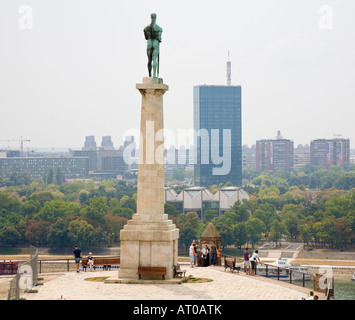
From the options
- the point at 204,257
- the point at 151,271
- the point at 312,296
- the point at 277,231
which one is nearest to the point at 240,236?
the point at 277,231

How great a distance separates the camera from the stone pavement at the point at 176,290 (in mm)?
34031

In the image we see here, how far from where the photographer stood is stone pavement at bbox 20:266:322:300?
112ft

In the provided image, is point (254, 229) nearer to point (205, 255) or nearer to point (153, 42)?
point (205, 255)

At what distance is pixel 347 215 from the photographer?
13975 cm

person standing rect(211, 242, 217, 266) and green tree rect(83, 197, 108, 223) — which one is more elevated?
person standing rect(211, 242, 217, 266)

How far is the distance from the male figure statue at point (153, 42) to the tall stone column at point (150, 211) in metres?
1.08

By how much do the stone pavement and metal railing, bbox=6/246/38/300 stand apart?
44 centimetres

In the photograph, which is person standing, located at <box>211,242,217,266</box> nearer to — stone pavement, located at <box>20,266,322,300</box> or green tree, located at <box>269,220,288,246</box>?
stone pavement, located at <box>20,266,322,300</box>

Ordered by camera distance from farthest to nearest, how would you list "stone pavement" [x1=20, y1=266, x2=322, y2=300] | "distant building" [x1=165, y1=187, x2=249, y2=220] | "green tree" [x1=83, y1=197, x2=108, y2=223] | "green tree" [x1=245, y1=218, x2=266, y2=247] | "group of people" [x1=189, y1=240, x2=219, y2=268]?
"distant building" [x1=165, y1=187, x2=249, y2=220] < "green tree" [x1=83, y1=197, x2=108, y2=223] < "green tree" [x1=245, y1=218, x2=266, y2=247] < "group of people" [x1=189, y1=240, x2=219, y2=268] < "stone pavement" [x1=20, y1=266, x2=322, y2=300]

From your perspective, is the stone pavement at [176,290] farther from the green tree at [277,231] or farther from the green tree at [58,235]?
the green tree at [277,231]

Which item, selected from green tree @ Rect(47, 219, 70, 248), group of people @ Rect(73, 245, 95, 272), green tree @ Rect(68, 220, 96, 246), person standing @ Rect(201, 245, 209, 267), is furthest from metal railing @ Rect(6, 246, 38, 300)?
green tree @ Rect(47, 219, 70, 248)

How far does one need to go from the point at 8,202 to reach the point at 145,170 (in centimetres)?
11989

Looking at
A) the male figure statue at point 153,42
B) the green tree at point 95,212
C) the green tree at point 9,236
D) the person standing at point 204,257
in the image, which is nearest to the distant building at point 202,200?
the green tree at point 95,212
